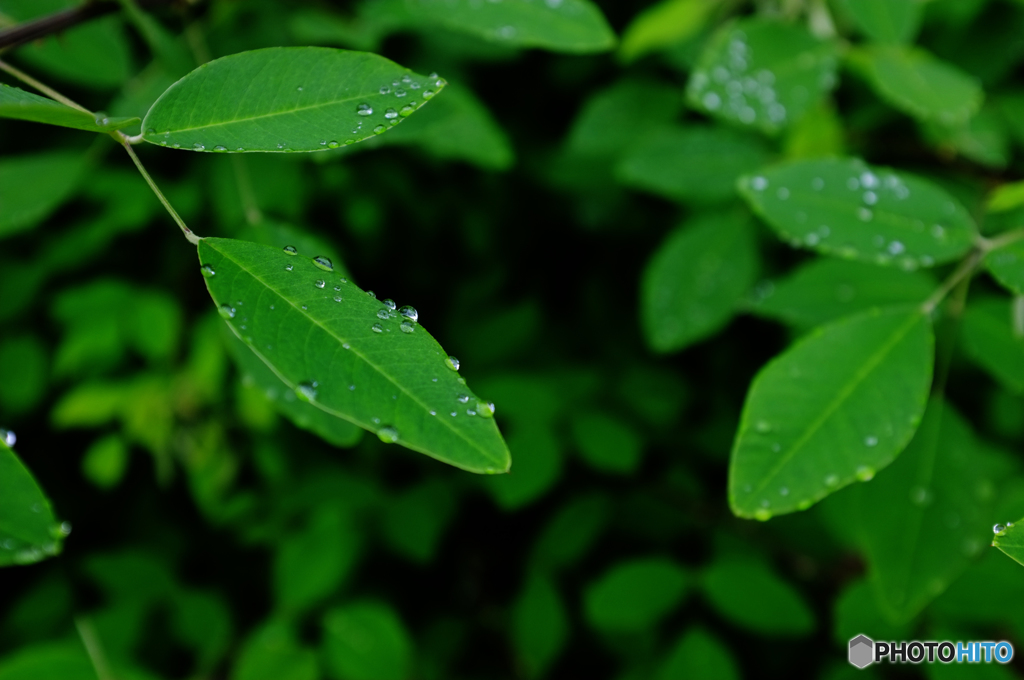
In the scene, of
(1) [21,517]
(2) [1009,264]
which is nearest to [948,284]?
(2) [1009,264]

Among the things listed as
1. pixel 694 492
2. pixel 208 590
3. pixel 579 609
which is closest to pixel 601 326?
pixel 694 492

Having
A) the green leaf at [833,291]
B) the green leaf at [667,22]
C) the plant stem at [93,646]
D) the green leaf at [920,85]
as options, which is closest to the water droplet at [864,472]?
the green leaf at [833,291]

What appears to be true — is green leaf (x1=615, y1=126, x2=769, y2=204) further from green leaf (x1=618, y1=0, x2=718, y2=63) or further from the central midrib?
the central midrib

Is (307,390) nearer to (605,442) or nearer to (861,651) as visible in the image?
(605,442)

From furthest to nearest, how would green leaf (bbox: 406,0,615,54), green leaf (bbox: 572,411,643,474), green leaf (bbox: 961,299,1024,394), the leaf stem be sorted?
green leaf (bbox: 572,411,643,474) → green leaf (bbox: 961,299,1024,394) → green leaf (bbox: 406,0,615,54) → the leaf stem

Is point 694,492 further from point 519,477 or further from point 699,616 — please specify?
point 519,477

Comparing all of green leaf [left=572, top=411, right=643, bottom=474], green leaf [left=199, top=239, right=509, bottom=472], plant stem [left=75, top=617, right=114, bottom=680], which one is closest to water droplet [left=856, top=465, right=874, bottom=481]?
green leaf [left=199, top=239, right=509, bottom=472]
